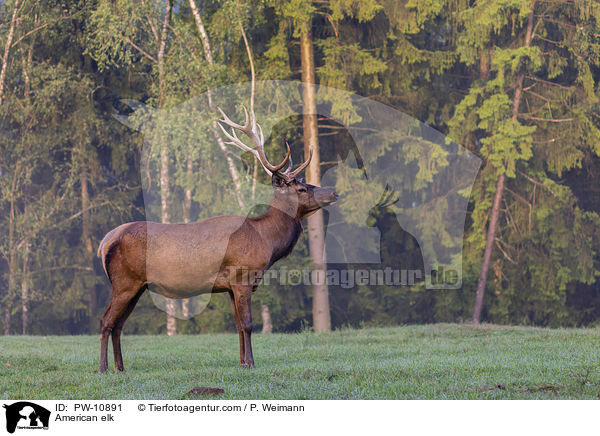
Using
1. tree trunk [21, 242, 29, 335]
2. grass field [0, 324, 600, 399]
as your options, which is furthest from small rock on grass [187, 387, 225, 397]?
tree trunk [21, 242, 29, 335]

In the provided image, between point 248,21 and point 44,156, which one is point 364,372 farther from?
point 44,156

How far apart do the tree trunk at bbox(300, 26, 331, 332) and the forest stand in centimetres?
6

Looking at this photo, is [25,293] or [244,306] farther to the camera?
[25,293]

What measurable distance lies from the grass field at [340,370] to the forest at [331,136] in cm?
778

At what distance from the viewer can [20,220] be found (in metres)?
23.4

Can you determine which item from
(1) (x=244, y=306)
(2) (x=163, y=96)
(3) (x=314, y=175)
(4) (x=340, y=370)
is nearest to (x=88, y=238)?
(2) (x=163, y=96)

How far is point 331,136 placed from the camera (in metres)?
22.7

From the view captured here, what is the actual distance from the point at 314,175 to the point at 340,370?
1069 cm

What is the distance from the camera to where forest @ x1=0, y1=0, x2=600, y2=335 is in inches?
773

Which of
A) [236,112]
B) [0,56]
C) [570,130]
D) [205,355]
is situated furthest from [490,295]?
[0,56]

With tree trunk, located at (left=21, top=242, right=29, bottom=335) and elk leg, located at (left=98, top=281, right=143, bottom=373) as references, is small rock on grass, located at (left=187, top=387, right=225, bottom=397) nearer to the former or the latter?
elk leg, located at (left=98, top=281, right=143, bottom=373)

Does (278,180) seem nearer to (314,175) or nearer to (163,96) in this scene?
(314,175)

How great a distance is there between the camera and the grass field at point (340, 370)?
6816mm
